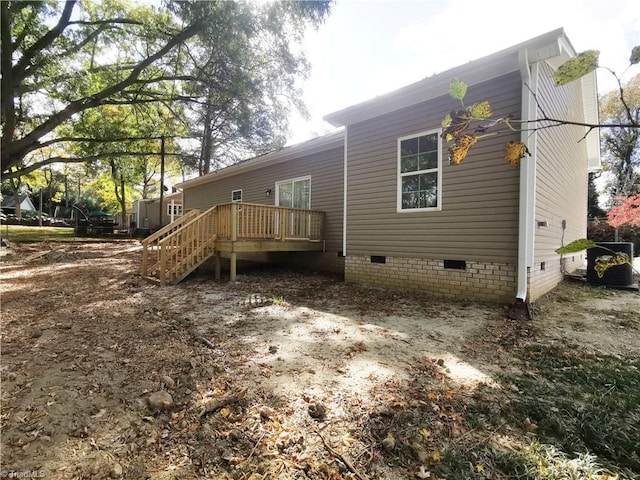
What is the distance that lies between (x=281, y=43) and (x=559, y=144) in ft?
26.2

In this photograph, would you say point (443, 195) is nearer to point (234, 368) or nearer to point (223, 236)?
point (234, 368)

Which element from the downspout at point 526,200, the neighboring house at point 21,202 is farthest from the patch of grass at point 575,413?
the neighboring house at point 21,202

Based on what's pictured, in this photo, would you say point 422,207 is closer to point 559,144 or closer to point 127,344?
point 559,144

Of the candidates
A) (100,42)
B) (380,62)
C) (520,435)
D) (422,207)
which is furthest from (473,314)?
(100,42)

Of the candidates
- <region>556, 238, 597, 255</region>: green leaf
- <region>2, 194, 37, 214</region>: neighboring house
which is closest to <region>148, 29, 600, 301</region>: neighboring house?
<region>556, 238, 597, 255</region>: green leaf

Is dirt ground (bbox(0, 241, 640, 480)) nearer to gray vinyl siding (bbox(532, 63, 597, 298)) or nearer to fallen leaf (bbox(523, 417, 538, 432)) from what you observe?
fallen leaf (bbox(523, 417, 538, 432))

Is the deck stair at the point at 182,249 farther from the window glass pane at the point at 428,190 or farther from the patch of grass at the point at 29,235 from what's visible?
the patch of grass at the point at 29,235

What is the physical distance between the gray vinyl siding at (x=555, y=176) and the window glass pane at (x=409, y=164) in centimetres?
202

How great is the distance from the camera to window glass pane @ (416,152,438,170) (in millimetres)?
5930

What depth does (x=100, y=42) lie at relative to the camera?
38.9 feet

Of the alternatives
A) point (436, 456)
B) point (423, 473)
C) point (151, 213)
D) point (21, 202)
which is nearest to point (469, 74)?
point (436, 456)

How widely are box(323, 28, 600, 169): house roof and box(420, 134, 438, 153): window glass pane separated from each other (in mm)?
684

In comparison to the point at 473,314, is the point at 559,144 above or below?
above

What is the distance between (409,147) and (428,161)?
53 cm
